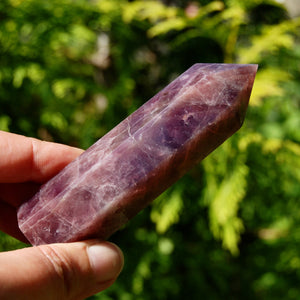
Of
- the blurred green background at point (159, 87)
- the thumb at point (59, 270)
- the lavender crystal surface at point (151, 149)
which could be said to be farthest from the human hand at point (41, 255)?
the blurred green background at point (159, 87)

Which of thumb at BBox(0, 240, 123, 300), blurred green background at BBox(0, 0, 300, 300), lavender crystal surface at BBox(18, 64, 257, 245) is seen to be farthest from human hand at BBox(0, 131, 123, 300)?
blurred green background at BBox(0, 0, 300, 300)

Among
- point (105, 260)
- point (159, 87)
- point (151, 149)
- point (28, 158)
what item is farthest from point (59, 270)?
point (159, 87)

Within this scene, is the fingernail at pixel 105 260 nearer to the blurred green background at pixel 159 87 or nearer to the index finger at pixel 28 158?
the index finger at pixel 28 158

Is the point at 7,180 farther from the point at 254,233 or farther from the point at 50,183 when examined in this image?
the point at 254,233

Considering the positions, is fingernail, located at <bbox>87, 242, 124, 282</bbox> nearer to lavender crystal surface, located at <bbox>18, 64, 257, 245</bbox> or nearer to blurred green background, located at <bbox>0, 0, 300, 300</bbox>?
lavender crystal surface, located at <bbox>18, 64, 257, 245</bbox>

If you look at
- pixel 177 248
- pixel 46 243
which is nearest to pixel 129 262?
pixel 177 248
